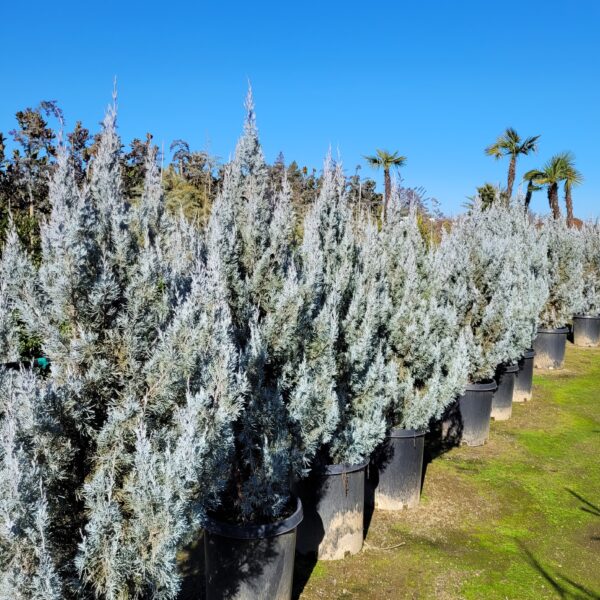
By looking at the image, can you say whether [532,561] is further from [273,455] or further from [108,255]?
[108,255]

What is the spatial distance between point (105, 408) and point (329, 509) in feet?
8.00

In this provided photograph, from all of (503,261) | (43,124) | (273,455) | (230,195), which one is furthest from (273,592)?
(43,124)

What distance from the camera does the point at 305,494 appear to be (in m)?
4.38

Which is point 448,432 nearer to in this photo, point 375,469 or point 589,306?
point 375,469

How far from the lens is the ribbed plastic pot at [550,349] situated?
12.0 m

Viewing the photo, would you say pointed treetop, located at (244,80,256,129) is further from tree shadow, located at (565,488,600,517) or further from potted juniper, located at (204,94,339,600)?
tree shadow, located at (565,488,600,517)

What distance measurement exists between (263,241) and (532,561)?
3.57m

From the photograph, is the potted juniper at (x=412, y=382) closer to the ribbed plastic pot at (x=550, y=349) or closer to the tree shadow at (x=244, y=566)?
the tree shadow at (x=244, y=566)

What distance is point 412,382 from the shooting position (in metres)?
5.59

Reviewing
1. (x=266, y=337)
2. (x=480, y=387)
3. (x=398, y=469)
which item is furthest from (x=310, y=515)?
(x=480, y=387)

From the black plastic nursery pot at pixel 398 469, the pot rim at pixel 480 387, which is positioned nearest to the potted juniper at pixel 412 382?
the black plastic nursery pot at pixel 398 469

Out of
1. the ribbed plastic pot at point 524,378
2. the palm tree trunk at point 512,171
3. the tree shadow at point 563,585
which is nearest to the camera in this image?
the tree shadow at point 563,585

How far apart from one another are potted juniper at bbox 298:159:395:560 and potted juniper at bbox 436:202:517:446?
248cm

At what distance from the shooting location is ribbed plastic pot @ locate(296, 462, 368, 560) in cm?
435
